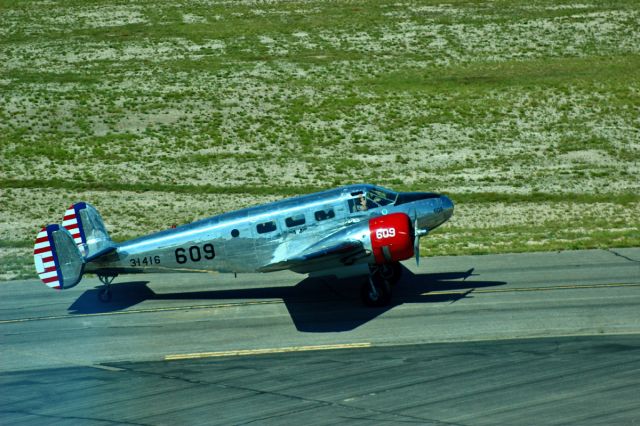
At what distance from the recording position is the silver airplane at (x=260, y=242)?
29.7 meters

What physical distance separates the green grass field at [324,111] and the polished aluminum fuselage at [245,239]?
8050mm

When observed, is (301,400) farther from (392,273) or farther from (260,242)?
(392,273)

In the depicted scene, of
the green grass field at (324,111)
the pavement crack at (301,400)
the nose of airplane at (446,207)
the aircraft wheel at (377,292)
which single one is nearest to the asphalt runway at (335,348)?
the pavement crack at (301,400)

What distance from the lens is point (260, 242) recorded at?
102 feet

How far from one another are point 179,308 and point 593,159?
105 ft

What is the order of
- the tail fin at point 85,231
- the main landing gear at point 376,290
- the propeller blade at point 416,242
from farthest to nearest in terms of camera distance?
the tail fin at point 85,231, the main landing gear at point 376,290, the propeller blade at point 416,242

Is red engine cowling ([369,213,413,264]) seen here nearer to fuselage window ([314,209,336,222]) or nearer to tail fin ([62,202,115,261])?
fuselage window ([314,209,336,222])

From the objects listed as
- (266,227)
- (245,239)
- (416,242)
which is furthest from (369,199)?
(245,239)

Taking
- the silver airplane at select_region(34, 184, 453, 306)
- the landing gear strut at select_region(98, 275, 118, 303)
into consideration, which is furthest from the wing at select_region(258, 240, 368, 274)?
the landing gear strut at select_region(98, 275, 118, 303)

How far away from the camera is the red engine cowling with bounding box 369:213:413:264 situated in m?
28.3

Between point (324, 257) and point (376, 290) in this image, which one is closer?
point (324, 257)

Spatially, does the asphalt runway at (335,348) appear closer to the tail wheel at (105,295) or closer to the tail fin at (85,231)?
the tail wheel at (105,295)

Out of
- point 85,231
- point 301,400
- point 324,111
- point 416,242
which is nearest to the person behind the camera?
point 301,400

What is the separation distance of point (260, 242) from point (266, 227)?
58 cm
